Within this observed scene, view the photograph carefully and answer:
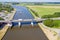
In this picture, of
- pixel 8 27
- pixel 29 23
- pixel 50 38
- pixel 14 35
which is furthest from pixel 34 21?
pixel 50 38

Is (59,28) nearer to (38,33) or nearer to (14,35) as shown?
(38,33)

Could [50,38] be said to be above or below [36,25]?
above

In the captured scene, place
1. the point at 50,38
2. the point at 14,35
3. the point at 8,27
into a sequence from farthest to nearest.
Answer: the point at 8,27, the point at 14,35, the point at 50,38

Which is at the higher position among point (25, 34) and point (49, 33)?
point (49, 33)

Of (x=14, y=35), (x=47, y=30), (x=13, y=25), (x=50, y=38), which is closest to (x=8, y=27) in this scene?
(x=13, y=25)

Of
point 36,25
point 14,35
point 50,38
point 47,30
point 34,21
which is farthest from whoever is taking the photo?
point 34,21

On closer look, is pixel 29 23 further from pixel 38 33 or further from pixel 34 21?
pixel 38 33

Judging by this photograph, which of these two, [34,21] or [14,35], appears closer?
[14,35]

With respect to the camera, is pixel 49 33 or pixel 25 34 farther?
pixel 25 34

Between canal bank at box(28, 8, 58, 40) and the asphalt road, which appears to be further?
the asphalt road

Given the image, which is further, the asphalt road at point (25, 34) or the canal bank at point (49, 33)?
the asphalt road at point (25, 34)
